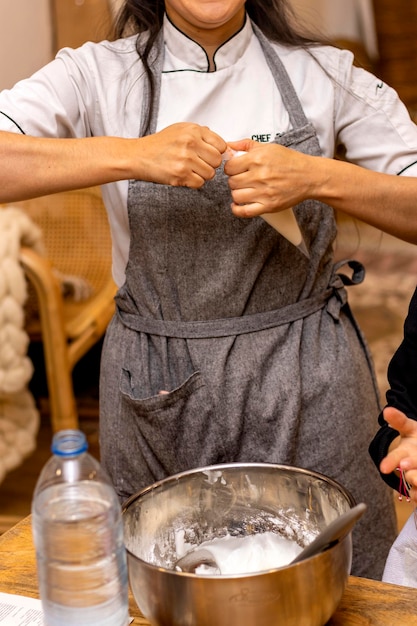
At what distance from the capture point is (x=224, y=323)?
68.7 inches

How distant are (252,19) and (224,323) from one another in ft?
2.21

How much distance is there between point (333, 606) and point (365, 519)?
0.81m

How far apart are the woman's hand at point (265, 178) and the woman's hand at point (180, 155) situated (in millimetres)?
41

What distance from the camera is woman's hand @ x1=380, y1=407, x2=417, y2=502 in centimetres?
126

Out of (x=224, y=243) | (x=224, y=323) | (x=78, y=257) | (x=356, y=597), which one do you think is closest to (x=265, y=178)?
(x=224, y=243)

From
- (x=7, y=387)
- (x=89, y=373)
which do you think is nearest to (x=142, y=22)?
(x=7, y=387)

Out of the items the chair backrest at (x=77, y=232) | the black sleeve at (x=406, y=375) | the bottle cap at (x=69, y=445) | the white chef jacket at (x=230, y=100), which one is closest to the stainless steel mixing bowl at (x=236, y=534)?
the bottle cap at (x=69, y=445)

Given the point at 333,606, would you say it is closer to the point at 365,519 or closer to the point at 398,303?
the point at 365,519

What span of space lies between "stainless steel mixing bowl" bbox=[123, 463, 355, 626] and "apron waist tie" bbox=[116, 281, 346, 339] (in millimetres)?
515

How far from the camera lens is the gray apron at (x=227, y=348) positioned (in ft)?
5.67

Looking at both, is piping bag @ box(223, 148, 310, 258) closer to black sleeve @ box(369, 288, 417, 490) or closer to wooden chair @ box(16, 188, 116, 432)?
black sleeve @ box(369, 288, 417, 490)

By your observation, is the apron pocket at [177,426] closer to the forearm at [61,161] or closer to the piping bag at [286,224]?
the piping bag at [286,224]

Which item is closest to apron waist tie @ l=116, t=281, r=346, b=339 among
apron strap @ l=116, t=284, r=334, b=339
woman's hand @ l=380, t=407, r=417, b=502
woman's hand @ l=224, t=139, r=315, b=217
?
apron strap @ l=116, t=284, r=334, b=339

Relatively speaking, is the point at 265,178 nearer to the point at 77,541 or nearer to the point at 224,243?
the point at 224,243
